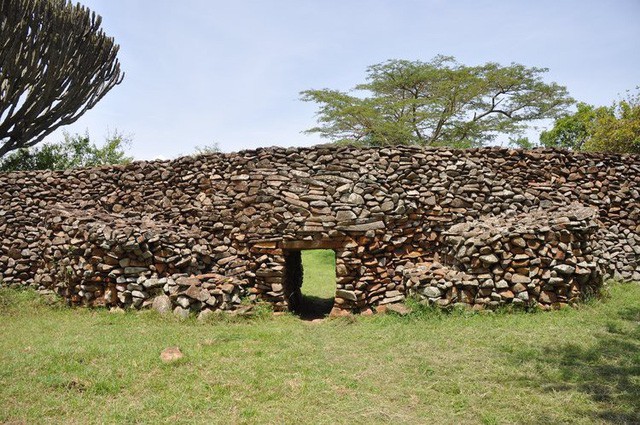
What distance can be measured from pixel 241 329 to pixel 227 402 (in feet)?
8.52

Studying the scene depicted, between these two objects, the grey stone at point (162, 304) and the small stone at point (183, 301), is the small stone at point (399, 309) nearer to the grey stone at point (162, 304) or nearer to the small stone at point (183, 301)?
the small stone at point (183, 301)

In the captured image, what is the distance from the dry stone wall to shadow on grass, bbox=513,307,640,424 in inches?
61.4

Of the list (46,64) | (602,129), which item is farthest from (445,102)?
(46,64)

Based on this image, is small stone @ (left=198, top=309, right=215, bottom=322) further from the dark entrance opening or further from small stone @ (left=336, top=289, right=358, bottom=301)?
small stone @ (left=336, top=289, right=358, bottom=301)

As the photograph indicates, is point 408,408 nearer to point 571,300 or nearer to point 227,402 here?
point 227,402

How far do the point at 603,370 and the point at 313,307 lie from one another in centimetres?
593

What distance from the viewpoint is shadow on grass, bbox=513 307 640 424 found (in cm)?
390

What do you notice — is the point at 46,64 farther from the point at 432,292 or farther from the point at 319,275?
the point at 432,292

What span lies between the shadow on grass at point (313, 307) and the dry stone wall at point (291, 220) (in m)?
Result: 0.39

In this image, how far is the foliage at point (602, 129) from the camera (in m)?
13.3

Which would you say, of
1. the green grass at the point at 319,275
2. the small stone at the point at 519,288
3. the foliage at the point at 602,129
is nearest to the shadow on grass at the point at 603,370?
the small stone at the point at 519,288

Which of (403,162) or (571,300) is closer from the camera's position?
(571,300)

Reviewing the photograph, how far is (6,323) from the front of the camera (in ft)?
24.2

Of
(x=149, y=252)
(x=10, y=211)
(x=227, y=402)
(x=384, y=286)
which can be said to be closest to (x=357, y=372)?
Answer: (x=227, y=402)
